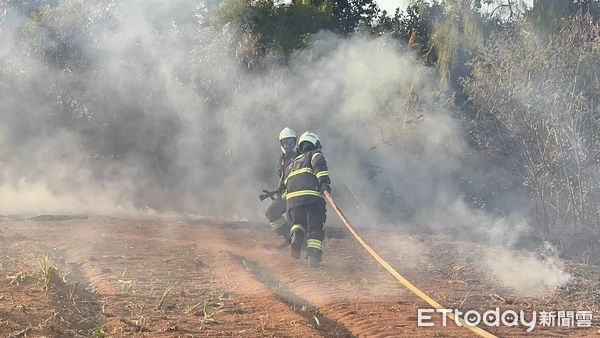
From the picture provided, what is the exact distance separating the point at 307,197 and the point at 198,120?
735cm

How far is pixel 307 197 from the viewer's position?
880 centimetres

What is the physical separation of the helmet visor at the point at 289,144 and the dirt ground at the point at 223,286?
144 cm

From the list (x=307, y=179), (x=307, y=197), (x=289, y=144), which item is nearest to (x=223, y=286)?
(x=307, y=197)

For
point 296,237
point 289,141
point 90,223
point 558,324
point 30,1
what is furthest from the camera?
point 30,1

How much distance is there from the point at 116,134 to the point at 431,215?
7.40 m

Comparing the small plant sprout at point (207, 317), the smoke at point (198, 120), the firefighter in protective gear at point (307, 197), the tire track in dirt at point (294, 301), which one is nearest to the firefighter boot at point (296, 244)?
the firefighter in protective gear at point (307, 197)

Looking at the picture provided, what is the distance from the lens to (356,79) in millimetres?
14680

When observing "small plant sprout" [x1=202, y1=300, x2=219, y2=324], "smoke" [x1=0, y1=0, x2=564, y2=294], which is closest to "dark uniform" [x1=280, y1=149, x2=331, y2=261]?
"small plant sprout" [x1=202, y1=300, x2=219, y2=324]

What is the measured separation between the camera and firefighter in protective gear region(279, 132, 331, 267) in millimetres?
8661

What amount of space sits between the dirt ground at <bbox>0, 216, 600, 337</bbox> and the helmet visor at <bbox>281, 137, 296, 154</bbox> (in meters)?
1.44

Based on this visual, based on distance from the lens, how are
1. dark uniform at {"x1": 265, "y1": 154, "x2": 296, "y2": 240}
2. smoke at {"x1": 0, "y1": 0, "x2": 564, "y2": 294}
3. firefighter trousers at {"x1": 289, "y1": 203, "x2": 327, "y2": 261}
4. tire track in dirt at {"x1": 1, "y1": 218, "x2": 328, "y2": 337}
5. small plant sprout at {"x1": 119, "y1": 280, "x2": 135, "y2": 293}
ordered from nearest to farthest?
tire track in dirt at {"x1": 1, "y1": 218, "x2": 328, "y2": 337}, small plant sprout at {"x1": 119, "y1": 280, "x2": 135, "y2": 293}, firefighter trousers at {"x1": 289, "y1": 203, "x2": 327, "y2": 261}, dark uniform at {"x1": 265, "y1": 154, "x2": 296, "y2": 240}, smoke at {"x1": 0, "y1": 0, "x2": 564, "y2": 294}

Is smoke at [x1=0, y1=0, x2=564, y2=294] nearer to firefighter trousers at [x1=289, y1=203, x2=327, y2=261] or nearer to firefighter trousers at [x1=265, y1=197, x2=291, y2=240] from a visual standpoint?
firefighter trousers at [x1=265, y1=197, x2=291, y2=240]

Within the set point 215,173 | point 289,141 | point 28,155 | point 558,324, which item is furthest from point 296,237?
point 28,155

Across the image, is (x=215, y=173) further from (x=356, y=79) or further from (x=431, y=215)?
(x=431, y=215)
